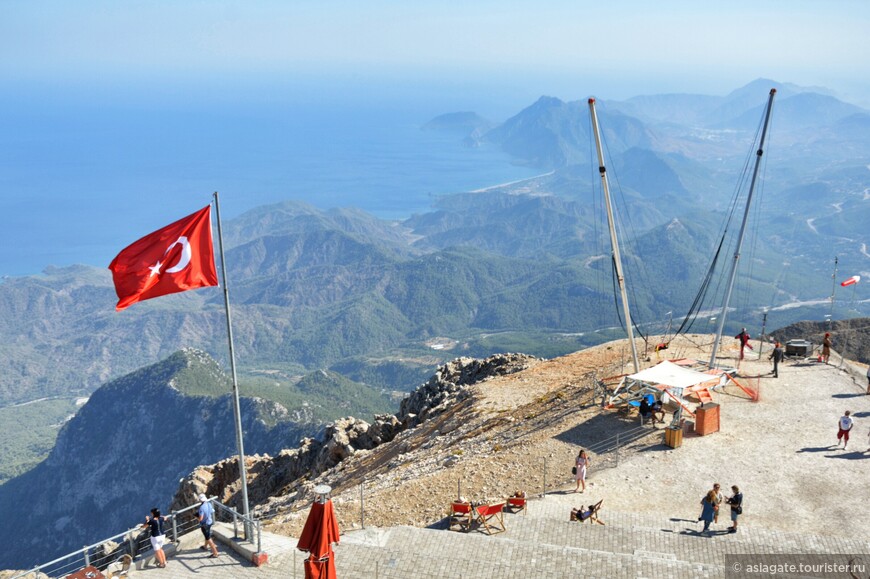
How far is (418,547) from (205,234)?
10.9 m

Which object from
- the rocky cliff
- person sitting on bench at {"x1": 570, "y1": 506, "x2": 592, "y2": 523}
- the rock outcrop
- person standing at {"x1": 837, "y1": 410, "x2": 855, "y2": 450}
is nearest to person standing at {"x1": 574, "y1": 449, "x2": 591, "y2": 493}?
person sitting on bench at {"x1": 570, "y1": 506, "x2": 592, "y2": 523}

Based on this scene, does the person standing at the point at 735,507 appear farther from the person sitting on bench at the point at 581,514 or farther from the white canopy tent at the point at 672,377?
the white canopy tent at the point at 672,377

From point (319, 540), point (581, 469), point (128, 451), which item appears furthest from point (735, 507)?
point (128, 451)

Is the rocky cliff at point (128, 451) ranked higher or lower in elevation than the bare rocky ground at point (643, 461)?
lower

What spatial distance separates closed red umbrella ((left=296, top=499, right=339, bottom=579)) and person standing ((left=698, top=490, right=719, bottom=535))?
37.8 feet

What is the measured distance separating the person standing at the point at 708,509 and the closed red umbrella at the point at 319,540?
37.8ft

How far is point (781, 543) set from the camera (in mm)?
22156

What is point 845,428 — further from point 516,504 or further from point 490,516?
point 490,516

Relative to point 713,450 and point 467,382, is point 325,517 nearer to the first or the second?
point 713,450

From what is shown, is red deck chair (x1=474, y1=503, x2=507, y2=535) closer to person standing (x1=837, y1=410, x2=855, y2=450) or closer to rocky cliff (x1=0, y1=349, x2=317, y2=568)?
person standing (x1=837, y1=410, x2=855, y2=450)

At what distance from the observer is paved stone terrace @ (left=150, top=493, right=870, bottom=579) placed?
66.5 feet

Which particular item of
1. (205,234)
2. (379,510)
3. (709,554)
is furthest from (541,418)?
(205,234)

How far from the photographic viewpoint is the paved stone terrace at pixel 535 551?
66.5 ft

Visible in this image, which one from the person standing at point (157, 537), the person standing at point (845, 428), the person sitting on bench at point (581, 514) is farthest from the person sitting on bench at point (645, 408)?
the person standing at point (157, 537)
